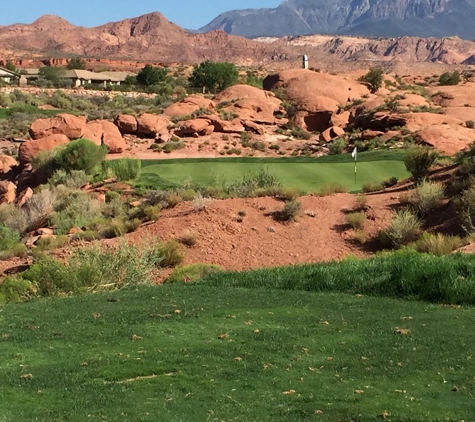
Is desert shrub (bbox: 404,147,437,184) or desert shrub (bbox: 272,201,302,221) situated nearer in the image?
desert shrub (bbox: 272,201,302,221)

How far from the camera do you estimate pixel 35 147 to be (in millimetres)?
33844

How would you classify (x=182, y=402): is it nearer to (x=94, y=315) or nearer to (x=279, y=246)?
(x=94, y=315)

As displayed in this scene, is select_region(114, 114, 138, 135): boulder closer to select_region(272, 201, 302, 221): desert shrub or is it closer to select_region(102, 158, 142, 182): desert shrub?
select_region(102, 158, 142, 182): desert shrub

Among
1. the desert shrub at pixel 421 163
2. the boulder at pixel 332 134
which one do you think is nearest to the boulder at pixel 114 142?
the boulder at pixel 332 134

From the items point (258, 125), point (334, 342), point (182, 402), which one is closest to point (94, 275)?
point (334, 342)

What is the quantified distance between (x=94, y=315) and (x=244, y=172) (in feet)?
64.3

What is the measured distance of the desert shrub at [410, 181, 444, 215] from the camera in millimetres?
17742

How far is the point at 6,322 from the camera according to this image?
26.5 ft

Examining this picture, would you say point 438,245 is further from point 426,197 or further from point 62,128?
point 62,128

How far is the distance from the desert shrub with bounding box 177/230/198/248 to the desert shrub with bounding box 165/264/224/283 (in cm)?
250

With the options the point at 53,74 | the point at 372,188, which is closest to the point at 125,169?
the point at 372,188

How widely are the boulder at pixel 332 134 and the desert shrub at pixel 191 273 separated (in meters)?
31.6

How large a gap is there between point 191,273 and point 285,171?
14644 mm

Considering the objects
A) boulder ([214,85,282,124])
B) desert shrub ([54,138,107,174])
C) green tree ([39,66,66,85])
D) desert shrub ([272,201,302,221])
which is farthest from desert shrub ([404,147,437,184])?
green tree ([39,66,66,85])
